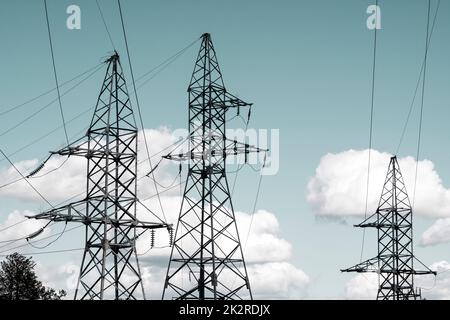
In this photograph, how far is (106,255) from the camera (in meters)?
41.2

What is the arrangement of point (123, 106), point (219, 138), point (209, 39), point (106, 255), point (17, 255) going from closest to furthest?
point (106, 255) → point (123, 106) → point (219, 138) → point (209, 39) → point (17, 255)

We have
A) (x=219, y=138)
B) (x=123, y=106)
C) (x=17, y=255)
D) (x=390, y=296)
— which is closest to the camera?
(x=123, y=106)

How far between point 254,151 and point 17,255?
172 ft

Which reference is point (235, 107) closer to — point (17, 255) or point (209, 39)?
point (209, 39)

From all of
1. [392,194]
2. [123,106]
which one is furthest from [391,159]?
[123,106]
